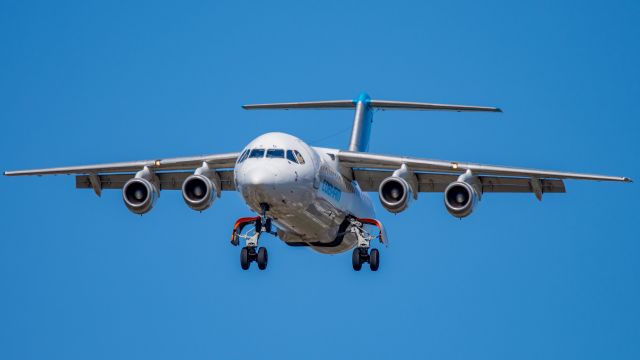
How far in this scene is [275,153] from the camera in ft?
62.3

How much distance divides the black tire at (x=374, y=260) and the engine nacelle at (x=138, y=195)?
3842 mm

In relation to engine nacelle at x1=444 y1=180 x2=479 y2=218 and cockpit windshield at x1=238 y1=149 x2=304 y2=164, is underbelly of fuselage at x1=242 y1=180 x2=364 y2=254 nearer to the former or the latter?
cockpit windshield at x1=238 y1=149 x2=304 y2=164

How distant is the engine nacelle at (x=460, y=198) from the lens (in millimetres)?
20297

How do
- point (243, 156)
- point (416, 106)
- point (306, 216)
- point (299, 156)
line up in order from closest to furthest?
point (243, 156) < point (299, 156) < point (306, 216) < point (416, 106)

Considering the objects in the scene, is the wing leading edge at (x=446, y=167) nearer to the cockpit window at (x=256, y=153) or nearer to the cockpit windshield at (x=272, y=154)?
the cockpit windshield at (x=272, y=154)

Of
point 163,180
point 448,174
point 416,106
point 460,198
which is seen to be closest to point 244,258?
point 163,180

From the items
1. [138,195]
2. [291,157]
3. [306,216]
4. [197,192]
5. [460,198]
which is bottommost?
[306,216]

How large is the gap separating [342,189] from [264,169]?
2833mm

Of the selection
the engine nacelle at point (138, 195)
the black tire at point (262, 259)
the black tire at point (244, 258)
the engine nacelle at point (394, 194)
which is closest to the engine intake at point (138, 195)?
the engine nacelle at point (138, 195)

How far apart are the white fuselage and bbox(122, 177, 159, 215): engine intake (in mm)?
2301

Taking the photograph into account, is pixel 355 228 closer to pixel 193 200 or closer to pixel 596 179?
pixel 193 200

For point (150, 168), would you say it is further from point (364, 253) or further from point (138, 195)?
point (364, 253)

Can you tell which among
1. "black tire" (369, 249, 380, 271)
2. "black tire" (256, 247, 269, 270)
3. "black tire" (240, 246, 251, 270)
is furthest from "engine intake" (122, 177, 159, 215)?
"black tire" (369, 249, 380, 271)

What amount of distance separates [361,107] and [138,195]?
5234 mm
